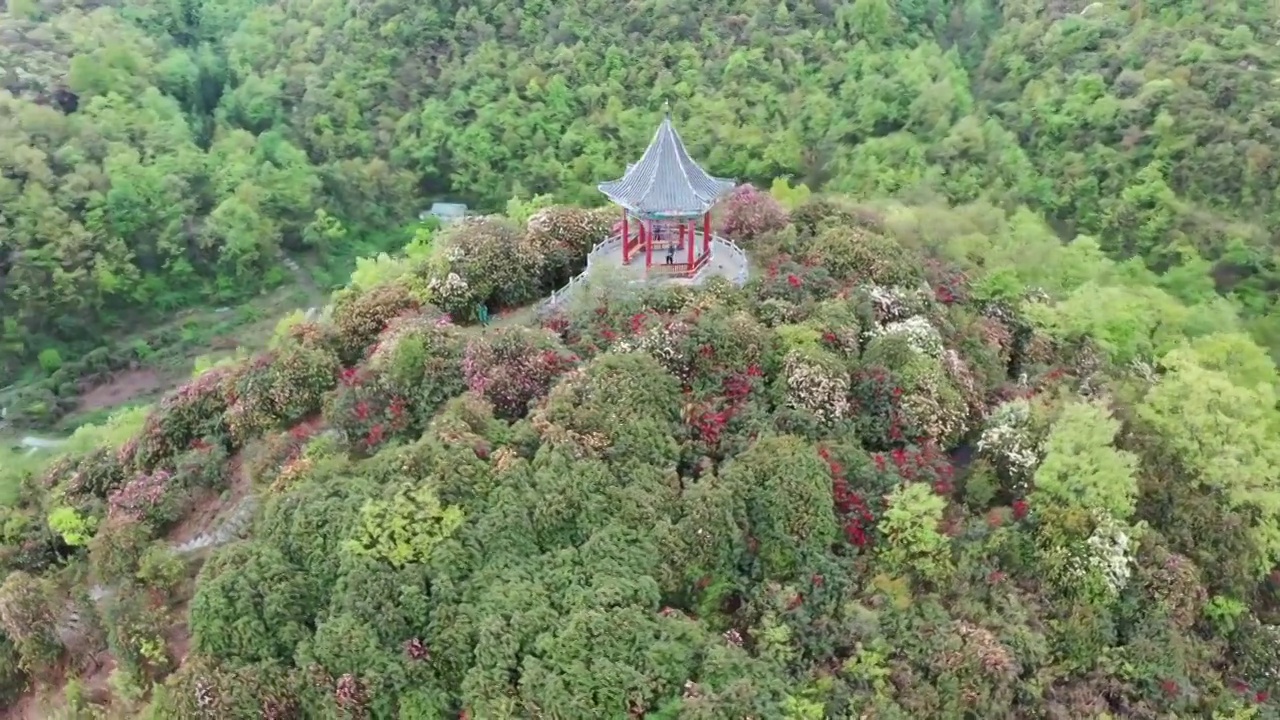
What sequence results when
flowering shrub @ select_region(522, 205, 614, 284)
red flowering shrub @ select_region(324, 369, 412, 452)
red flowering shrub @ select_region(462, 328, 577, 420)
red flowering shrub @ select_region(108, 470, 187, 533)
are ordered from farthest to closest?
1. flowering shrub @ select_region(522, 205, 614, 284)
2. red flowering shrub @ select_region(108, 470, 187, 533)
3. red flowering shrub @ select_region(324, 369, 412, 452)
4. red flowering shrub @ select_region(462, 328, 577, 420)

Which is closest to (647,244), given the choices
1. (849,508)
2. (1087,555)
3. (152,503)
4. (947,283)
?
(947,283)

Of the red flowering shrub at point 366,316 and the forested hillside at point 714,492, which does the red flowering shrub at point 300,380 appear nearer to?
the forested hillside at point 714,492

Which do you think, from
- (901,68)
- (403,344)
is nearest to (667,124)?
(403,344)

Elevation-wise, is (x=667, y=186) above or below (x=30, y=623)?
above

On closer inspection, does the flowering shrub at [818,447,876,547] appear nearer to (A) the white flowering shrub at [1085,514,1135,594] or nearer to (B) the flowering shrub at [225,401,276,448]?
(A) the white flowering shrub at [1085,514,1135,594]

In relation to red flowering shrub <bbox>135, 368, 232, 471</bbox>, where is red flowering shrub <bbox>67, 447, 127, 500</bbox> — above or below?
below

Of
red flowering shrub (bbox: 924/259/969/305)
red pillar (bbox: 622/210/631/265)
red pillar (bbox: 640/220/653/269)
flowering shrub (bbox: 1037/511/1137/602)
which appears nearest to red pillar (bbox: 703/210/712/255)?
red pillar (bbox: 640/220/653/269)

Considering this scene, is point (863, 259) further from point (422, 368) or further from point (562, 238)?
point (422, 368)
